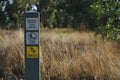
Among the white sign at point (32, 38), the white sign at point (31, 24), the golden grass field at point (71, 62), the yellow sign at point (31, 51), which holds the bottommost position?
the golden grass field at point (71, 62)

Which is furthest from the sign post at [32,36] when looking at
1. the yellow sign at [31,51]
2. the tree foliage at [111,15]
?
the tree foliage at [111,15]

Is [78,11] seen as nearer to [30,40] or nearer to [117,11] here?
[117,11]

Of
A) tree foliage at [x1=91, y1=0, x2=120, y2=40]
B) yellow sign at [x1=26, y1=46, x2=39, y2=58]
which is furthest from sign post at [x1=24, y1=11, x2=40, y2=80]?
tree foliage at [x1=91, y1=0, x2=120, y2=40]

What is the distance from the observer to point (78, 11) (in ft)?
127

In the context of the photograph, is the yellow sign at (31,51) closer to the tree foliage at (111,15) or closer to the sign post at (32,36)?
the sign post at (32,36)

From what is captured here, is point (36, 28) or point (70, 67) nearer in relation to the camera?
point (36, 28)

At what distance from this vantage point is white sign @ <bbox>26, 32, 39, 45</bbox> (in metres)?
4.38

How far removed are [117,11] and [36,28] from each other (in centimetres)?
271

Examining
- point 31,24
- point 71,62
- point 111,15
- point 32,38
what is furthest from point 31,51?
point 71,62

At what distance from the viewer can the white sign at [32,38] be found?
4375 millimetres

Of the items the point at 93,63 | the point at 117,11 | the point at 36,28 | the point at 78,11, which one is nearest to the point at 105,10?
the point at 117,11

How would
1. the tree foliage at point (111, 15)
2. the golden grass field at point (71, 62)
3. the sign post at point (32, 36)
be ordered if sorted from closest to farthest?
the sign post at point (32, 36), the tree foliage at point (111, 15), the golden grass field at point (71, 62)

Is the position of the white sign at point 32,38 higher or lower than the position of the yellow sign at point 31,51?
higher

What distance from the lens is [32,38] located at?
14.4ft
